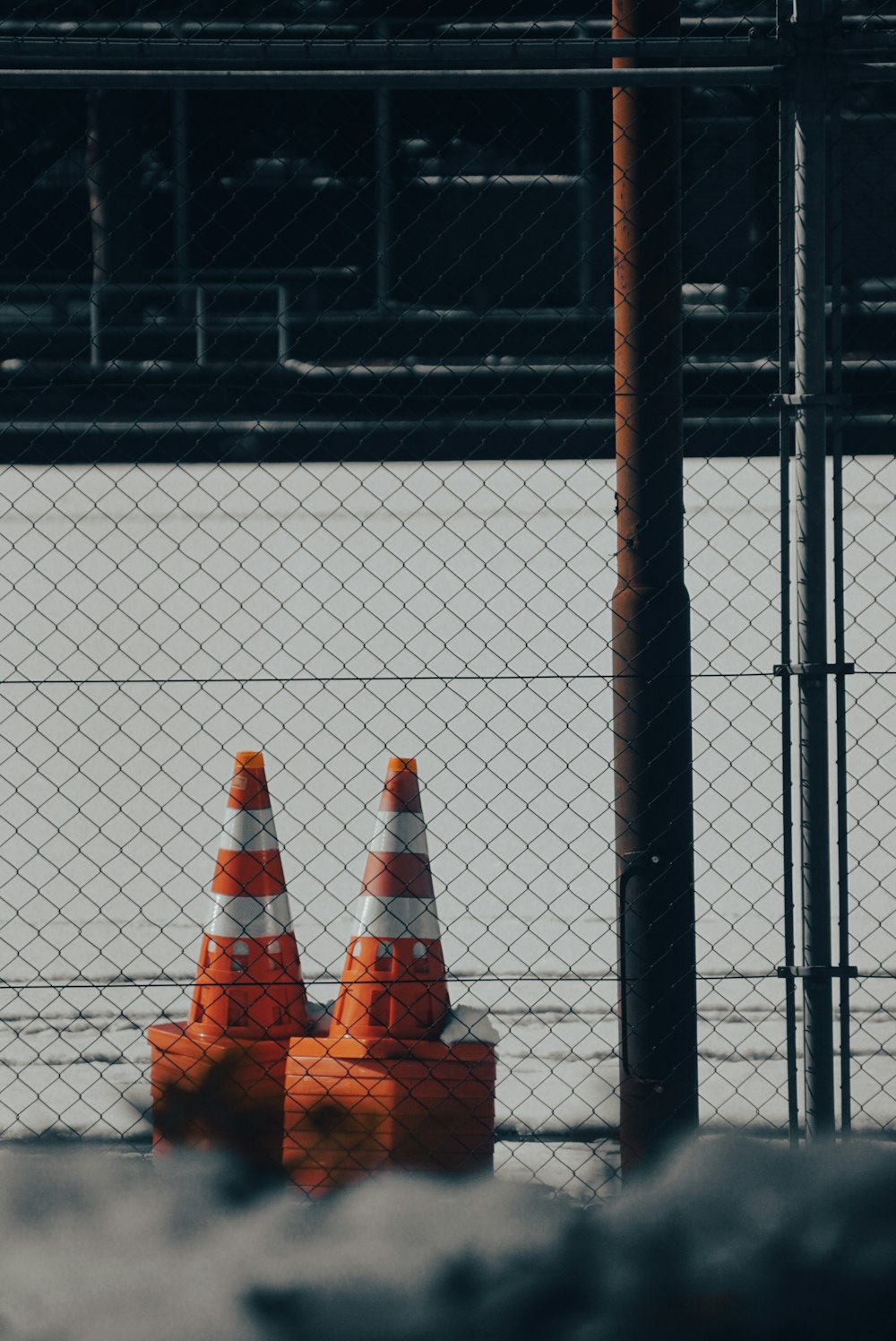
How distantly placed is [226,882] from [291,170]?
14.4m

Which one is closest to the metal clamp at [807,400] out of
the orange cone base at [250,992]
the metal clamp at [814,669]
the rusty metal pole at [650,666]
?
the rusty metal pole at [650,666]

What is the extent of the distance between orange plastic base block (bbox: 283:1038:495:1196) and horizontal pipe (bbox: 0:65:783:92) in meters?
1.99

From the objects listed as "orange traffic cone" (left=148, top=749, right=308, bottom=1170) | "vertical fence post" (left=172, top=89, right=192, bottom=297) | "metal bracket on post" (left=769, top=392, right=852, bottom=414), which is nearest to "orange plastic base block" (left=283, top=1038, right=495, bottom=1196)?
"orange traffic cone" (left=148, top=749, right=308, bottom=1170)

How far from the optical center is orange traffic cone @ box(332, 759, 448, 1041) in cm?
344

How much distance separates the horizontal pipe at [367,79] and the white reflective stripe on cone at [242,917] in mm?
1753

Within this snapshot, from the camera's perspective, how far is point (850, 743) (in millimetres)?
7141

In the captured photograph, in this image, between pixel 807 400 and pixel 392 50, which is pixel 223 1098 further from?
pixel 392 50

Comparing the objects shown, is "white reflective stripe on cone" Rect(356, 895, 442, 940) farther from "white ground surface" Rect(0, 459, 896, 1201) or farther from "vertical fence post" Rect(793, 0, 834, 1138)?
"vertical fence post" Rect(793, 0, 834, 1138)

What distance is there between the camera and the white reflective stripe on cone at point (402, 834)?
3541 mm

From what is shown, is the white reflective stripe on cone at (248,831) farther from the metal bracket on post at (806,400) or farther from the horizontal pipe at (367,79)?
the horizontal pipe at (367,79)

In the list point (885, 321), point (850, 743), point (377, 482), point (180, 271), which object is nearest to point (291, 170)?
point (180, 271)

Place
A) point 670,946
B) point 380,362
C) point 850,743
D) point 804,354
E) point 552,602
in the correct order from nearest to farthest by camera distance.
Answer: point 804,354 < point 670,946 < point 850,743 < point 552,602 < point 380,362

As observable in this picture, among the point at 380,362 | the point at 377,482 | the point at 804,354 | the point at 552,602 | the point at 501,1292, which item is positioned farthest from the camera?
the point at 380,362

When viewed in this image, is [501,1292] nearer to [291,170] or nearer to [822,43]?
[822,43]
